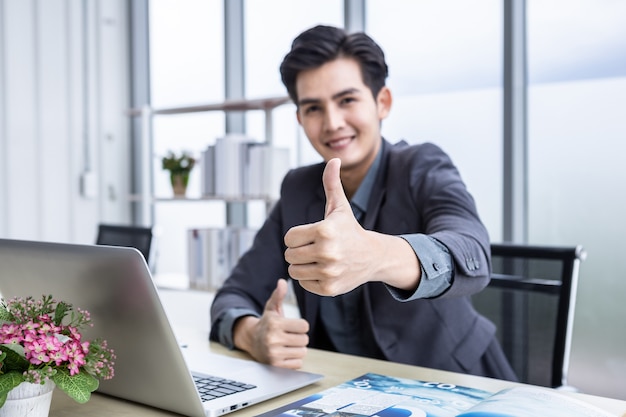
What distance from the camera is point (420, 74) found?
2848 millimetres

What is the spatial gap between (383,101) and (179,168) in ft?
6.08

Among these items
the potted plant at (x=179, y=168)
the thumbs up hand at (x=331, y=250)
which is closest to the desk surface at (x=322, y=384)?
the thumbs up hand at (x=331, y=250)

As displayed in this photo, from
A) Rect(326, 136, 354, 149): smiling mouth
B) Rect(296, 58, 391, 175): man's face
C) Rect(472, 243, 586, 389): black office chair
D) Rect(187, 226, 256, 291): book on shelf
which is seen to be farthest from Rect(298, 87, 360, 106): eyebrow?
Rect(187, 226, 256, 291): book on shelf

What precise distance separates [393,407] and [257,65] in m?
2.85

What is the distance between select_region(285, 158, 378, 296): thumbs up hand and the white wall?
3061 millimetres

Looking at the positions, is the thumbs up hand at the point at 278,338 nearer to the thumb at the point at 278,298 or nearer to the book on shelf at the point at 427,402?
the thumb at the point at 278,298

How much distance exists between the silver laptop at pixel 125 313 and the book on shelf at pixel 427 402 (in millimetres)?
88

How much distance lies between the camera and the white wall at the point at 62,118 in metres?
3.53

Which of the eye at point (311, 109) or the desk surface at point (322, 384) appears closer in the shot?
the desk surface at point (322, 384)

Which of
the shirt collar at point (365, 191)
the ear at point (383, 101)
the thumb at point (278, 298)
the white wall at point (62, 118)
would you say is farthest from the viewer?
the white wall at point (62, 118)

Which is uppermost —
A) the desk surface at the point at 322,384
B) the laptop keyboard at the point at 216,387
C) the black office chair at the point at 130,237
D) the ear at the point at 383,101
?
the ear at the point at 383,101

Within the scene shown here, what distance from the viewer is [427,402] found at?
90 cm

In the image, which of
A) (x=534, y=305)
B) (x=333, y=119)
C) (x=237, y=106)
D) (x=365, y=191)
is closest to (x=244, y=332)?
(x=365, y=191)

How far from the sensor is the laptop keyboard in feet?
3.12
